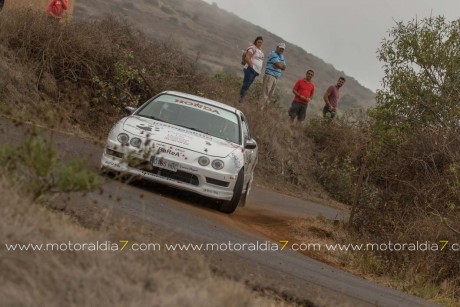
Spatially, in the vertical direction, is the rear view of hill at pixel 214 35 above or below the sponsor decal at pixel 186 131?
above

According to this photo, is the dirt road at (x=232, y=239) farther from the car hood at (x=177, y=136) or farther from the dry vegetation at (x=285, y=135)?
the dry vegetation at (x=285, y=135)

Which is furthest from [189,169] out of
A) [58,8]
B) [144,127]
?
[58,8]

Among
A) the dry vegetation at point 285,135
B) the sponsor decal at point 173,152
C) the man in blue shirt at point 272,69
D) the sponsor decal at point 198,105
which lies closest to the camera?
the sponsor decal at point 173,152

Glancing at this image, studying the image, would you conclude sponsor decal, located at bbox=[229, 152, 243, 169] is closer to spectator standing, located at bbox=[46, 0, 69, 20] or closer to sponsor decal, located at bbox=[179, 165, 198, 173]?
sponsor decal, located at bbox=[179, 165, 198, 173]

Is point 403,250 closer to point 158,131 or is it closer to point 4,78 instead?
point 158,131

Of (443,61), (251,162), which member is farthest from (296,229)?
(443,61)

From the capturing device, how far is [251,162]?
1454 cm

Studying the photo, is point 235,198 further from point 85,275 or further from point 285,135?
point 285,135

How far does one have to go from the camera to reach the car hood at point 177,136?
40.9 ft

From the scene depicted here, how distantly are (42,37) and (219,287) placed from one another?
15031 mm

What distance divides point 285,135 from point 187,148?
12960mm

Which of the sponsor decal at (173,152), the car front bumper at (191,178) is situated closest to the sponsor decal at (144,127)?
the sponsor decal at (173,152)

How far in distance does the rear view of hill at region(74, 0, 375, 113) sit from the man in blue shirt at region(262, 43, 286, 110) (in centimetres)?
2443

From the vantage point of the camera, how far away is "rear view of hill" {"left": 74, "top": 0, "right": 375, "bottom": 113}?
6047cm
